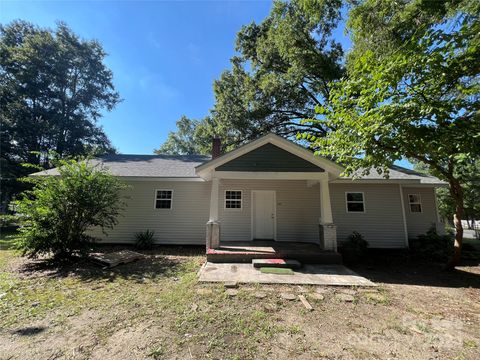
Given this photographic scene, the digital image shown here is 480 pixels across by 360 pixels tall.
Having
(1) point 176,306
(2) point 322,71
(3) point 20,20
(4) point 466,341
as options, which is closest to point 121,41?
(1) point 176,306

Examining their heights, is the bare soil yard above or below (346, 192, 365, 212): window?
below

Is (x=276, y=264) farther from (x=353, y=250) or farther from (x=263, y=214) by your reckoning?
(x=263, y=214)

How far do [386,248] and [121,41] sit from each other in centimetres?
1460

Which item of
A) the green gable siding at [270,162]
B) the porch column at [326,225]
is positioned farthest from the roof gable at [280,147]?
the porch column at [326,225]

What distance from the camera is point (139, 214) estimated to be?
9688mm

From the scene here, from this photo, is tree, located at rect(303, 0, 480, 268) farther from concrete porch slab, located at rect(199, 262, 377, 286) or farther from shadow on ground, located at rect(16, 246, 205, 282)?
shadow on ground, located at rect(16, 246, 205, 282)

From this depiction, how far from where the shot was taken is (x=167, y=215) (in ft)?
31.8

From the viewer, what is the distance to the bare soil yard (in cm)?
282

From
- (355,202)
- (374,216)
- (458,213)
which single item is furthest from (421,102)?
(374,216)

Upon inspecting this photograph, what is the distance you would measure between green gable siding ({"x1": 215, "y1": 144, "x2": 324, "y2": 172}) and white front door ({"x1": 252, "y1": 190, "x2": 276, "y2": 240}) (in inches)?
96.7

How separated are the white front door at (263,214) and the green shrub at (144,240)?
4467 millimetres

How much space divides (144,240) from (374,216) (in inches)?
401

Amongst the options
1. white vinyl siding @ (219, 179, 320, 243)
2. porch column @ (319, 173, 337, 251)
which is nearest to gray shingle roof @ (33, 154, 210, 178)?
white vinyl siding @ (219, 179, 320, 243)

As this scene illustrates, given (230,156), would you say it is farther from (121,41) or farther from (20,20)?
(20,20)
